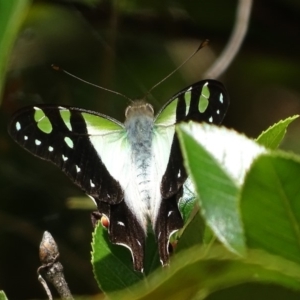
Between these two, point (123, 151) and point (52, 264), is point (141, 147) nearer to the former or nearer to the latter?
point (123, 151)

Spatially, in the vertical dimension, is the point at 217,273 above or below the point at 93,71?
above

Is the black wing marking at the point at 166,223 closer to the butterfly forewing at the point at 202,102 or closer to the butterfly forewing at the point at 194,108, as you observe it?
the butterfly forewing at the point at 194,108

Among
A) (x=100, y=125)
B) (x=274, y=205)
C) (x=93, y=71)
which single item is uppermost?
(x=274, y=205)

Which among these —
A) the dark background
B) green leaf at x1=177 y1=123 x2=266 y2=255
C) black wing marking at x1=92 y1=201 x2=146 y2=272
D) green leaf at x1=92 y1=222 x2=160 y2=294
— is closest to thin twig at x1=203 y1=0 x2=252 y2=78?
the dark background

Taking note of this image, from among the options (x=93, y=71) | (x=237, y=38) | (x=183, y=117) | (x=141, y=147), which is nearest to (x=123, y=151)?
(x=141, y=147)

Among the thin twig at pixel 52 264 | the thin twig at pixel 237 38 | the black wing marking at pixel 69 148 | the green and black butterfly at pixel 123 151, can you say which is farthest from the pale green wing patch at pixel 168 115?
the thin twig at pixel 237 38

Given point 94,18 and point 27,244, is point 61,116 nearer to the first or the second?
point 27,244
